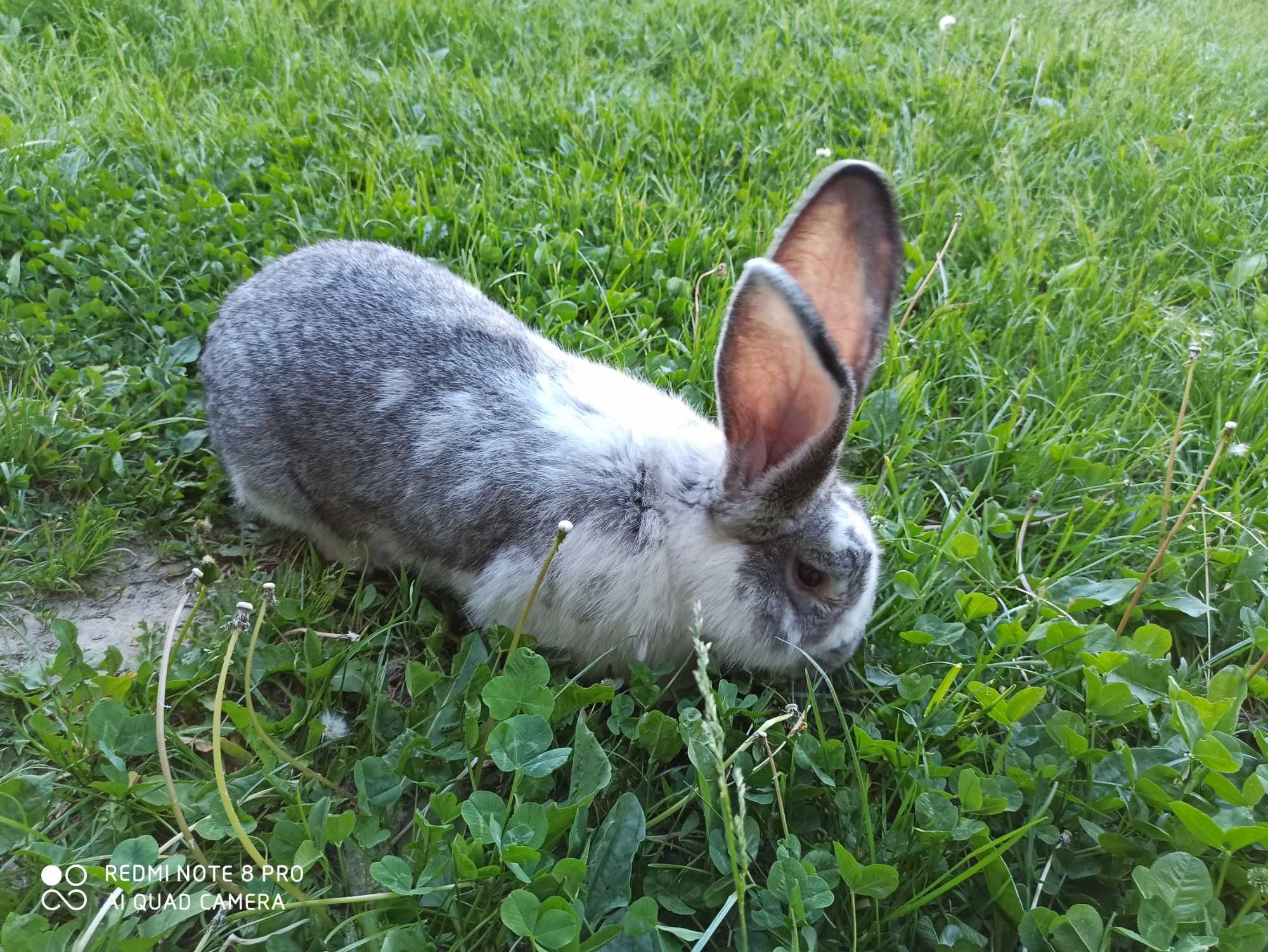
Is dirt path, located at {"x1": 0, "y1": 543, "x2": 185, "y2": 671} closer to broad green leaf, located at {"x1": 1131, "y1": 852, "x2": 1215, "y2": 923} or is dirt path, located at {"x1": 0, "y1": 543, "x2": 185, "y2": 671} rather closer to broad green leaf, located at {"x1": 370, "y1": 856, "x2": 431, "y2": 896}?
broad green leaf, located at {"x1": 370, "y1": 856, "x2": 431, "y2": 896}

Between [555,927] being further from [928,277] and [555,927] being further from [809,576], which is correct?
[928,277]

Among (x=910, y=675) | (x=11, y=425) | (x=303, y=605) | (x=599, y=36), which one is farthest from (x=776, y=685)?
(x=599, y=36)

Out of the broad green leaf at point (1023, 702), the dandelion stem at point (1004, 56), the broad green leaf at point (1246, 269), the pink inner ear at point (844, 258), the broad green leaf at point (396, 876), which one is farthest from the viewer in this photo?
the dandelion stem at point (1004, 56)

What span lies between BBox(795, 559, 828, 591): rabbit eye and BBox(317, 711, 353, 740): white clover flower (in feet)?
4.32

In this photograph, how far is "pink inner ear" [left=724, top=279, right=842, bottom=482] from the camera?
223 centimetres

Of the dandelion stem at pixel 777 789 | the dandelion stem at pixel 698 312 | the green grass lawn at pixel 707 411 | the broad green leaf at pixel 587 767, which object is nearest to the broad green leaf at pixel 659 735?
the green grass lawn at pixel 707 411

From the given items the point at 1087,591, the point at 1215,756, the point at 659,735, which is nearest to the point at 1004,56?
the point at 1087,591

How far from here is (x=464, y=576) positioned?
2816mm

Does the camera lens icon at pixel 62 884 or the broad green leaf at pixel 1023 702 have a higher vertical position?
the broad green leaf at pixel 1023 702

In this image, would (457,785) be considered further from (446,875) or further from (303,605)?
(303,605)

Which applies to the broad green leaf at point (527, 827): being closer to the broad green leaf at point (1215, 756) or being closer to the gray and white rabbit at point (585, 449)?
the gray and white rabbit at point (585, 449)

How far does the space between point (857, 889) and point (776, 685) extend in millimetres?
815

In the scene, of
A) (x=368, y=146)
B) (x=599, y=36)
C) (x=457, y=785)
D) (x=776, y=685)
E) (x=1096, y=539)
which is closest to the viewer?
(x=457, y=785)

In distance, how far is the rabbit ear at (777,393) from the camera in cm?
214
